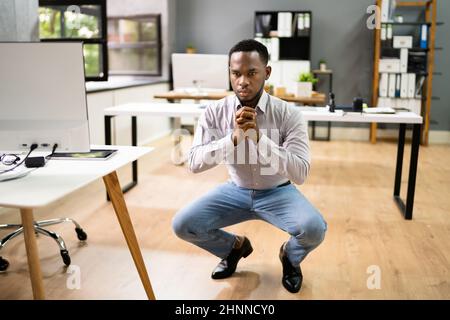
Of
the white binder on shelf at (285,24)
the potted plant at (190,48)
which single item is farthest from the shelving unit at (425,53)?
the potted plant at (190,48)

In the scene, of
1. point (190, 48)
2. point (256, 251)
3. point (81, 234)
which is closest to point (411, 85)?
point (190, 48)

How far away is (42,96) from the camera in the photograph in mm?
1580

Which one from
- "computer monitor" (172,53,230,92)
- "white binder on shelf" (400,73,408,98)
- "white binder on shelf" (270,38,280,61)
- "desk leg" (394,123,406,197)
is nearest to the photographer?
"desk leg" (394,123,406,197)

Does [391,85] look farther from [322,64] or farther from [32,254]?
[32,254]

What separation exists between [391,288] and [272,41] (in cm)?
472

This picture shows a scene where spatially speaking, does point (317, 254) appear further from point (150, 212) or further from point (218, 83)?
point (218, 83)

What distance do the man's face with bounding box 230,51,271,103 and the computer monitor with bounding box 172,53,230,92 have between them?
7.13 feet

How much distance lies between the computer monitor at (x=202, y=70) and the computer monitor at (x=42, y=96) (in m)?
2.61

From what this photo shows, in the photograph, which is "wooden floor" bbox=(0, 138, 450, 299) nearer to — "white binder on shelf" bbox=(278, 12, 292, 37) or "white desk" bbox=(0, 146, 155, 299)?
"white desk" bbox=(0, 146, 155, 299)

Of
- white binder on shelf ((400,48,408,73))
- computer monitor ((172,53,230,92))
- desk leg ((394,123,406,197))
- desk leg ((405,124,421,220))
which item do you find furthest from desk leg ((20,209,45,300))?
white binder on shelf ((400,48,408,73))

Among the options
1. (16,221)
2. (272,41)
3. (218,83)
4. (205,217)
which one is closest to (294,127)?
(205,217)

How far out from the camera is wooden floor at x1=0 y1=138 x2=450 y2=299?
211cm

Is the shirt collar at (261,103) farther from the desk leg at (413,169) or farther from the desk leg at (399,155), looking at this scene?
the desk leg at (399,155)
